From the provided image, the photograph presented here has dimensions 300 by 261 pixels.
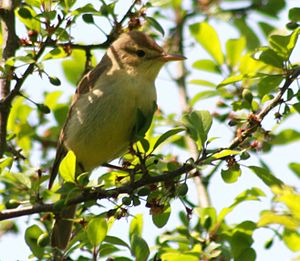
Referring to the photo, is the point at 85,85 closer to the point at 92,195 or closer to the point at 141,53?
the point at 141,53

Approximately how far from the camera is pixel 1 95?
3816 millimetres

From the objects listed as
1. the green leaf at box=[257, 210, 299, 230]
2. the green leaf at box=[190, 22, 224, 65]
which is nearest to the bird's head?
the green leaf at box=[190, 22, 224, 65]

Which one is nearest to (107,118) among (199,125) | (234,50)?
(199,125)

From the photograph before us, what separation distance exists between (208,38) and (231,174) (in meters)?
1.49

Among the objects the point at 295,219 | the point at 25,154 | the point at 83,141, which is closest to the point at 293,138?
the point at 83,141

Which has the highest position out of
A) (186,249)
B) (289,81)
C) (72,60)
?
(72,60)

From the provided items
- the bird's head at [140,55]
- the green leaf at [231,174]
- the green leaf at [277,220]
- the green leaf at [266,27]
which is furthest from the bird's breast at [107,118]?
the green leaf at [277,220]

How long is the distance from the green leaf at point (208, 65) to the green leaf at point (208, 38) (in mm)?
45

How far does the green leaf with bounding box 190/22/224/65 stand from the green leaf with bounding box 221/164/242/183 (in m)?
1.38

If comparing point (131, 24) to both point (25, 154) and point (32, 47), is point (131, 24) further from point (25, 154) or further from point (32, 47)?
point (25, 154)

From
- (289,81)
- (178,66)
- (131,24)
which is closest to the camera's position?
(289,81)

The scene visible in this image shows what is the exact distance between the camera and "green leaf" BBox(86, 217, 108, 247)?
123 inches

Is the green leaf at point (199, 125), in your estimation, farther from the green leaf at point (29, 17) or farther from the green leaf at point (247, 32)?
the green leaf at point (247, 32)

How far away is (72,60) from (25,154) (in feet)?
2.58
